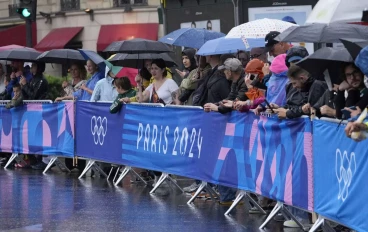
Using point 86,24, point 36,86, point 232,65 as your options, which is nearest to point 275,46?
point 232,65

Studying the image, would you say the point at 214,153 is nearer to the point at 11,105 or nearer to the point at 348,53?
the point at 348,53

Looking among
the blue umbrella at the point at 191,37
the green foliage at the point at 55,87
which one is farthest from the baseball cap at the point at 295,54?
the green foliage at the point at 55,87

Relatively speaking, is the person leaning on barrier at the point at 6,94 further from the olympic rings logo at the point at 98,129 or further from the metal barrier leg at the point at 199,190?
the metal barrier leg at the point at 199,190

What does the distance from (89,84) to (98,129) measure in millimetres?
1498

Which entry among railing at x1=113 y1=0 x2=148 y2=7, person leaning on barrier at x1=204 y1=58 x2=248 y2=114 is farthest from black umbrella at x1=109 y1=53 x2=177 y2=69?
railing at x1=113 y1=0 x2=148 y2=7

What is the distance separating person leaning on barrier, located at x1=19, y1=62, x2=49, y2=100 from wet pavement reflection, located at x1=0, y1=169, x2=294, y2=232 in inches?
135

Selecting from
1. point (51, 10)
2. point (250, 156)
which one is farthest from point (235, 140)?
point (51, 10)

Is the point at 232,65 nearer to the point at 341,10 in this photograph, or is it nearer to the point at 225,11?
the point at 341,10

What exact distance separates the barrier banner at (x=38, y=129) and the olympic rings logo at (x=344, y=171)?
9381 mm

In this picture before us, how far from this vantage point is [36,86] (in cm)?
2075

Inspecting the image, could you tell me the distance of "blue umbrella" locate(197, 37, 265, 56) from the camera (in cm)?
1484

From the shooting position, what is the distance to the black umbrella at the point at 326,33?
11.8 m

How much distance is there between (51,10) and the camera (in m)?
43.5

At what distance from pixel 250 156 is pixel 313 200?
6.54 feet
